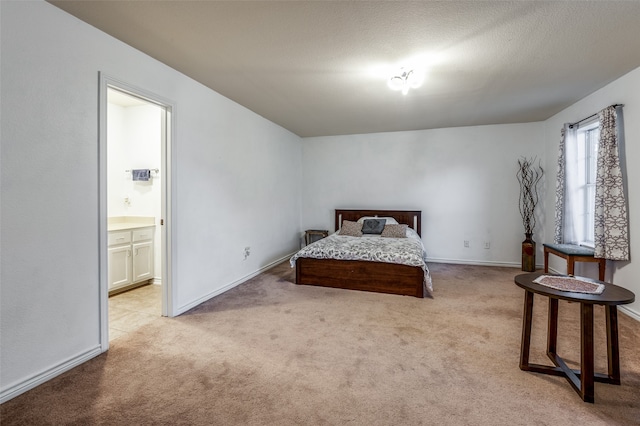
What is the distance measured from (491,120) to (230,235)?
4395 mm

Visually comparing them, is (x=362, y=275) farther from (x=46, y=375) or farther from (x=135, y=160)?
(x=135, y=160)

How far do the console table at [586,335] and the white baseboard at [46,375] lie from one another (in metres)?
3.07

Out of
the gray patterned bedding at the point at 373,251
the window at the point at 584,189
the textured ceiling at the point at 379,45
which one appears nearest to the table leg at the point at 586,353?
the gray patterned bedding at the point at 373,251

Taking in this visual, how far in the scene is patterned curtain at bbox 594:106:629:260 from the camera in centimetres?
299

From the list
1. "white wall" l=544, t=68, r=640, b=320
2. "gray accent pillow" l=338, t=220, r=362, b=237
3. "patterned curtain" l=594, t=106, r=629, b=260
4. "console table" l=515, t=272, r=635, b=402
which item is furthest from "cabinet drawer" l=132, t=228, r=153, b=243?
"white wall" l=544, t=68, r=640, b=320

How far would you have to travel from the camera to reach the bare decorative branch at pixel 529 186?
16.0 feet

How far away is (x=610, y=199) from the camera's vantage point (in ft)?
10.1

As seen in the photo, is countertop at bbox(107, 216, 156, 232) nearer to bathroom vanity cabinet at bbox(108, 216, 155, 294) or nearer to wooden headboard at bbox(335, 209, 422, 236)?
bathroom vanity cabinet at bbox(108, 216, 155, 294)

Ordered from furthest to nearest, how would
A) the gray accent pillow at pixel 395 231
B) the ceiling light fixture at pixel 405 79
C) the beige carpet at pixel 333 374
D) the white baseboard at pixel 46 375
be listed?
the gray accent pillow at pixel 395 231, the ceiling light fixture at pixel 405 79, the white baseboard at pixel 46 375, the beige carpet at pixel 333 374

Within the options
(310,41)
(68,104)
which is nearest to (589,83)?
(310,41)

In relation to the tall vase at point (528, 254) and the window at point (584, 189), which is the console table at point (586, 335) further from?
the tall vase at point (528, 254)

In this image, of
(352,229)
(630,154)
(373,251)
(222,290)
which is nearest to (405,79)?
(373,251)

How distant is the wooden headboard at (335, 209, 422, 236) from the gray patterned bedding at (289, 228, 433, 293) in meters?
0.94

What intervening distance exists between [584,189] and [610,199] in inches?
40.5
